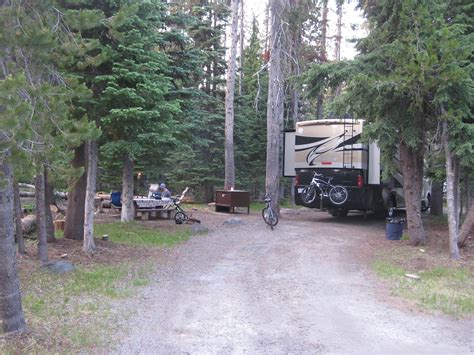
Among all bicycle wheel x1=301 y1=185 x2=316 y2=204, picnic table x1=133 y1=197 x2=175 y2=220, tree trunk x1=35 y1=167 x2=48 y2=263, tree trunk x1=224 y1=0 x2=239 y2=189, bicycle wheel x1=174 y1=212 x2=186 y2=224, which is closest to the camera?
tree trunk x1=35 y1=167 x2=48 y2=263

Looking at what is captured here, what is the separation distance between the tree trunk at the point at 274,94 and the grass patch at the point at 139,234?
457 centimetres

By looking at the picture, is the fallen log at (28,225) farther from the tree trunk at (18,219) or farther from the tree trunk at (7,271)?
the tree trunk at (7,271)

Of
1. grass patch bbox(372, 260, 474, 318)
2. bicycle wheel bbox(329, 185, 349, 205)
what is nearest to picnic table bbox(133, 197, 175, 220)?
bicycle wheel bbox(329, 185, 349, 205)

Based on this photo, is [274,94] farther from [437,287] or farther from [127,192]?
[437,287]

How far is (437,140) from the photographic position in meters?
10.2

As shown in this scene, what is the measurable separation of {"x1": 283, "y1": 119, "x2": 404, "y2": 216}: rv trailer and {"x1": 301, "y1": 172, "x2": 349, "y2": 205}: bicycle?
12 centimetres

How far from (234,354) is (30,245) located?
636cm

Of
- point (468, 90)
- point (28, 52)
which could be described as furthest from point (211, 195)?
point (28, 52)

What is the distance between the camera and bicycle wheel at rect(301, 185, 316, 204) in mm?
14836

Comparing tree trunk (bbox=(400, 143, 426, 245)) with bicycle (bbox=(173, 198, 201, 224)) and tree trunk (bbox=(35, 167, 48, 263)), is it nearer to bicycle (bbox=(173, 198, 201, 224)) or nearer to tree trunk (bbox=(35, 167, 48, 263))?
bicycle (bbox=(173, 198, 201, 224))

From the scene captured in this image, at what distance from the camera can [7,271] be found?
4.67 m

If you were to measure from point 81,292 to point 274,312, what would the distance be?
2.74m

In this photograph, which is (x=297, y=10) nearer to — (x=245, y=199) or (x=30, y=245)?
(x=245, y=199)

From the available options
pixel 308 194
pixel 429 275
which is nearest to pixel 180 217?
pixel 308 194
